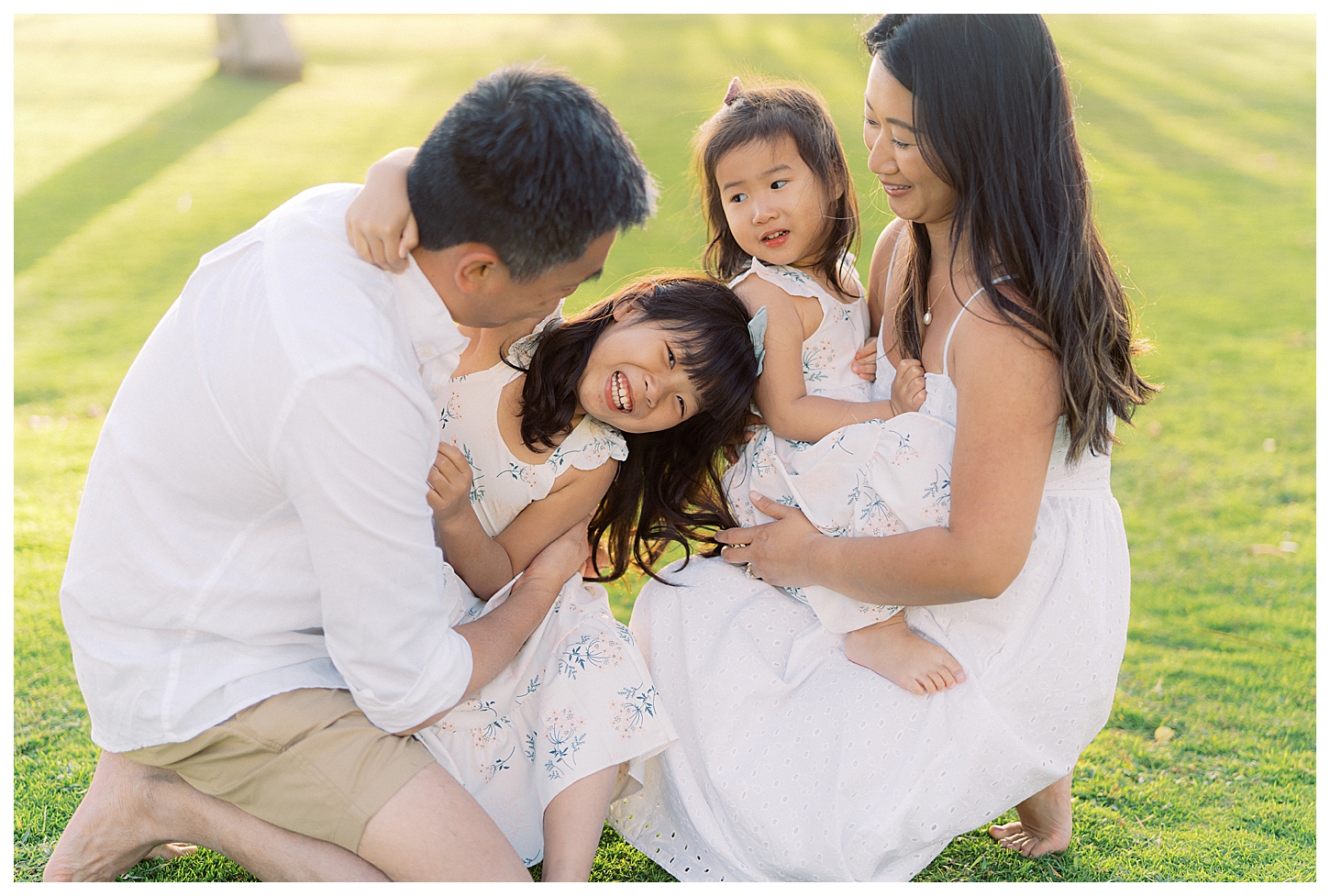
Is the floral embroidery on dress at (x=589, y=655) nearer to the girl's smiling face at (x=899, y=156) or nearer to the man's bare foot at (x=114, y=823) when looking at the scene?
the man's bare foot at (x=114, y=823)

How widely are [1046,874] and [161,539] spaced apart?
228 centimetres

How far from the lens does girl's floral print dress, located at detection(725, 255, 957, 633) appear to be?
8.40 feet

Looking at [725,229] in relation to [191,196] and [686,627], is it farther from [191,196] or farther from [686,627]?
[191,196]

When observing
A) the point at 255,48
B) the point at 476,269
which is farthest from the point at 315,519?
the point at 255,48

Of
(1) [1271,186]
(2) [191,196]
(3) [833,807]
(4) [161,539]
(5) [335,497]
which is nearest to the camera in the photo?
(5) [335,497]

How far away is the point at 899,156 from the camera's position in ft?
8.30

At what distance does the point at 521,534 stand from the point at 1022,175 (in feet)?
4.82

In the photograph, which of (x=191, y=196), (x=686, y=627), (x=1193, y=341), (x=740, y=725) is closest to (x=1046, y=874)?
(x=740, y=725)

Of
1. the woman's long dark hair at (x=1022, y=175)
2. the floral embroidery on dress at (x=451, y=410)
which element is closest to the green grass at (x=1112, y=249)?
the woman's long dark hair at (x=1022, y=175)

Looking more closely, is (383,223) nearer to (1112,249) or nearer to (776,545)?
A: (776,545)

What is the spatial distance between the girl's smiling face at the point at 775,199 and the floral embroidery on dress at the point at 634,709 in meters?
1.22

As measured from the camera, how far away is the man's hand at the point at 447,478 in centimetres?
251

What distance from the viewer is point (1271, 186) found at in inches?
498

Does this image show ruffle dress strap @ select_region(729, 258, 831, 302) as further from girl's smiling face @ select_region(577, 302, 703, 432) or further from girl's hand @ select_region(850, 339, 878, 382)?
girl's smiling face @ select_region(577, 302, 703, 432)
